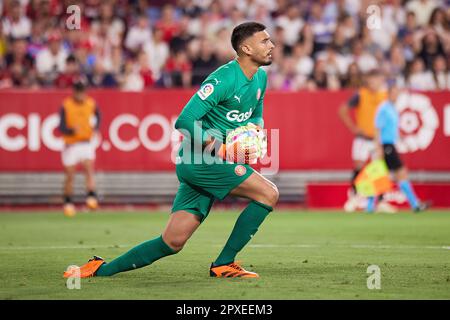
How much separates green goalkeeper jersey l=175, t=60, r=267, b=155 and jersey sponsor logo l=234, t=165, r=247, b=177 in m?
0.29

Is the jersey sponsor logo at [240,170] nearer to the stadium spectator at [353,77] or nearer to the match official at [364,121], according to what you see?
the match official at [364,121]

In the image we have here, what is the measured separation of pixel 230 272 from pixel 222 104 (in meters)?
1.56

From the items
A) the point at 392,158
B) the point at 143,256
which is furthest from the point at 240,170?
the point at 392,158

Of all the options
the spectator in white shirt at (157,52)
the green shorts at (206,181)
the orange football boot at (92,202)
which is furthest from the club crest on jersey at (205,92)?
the spectator in white shirt at (157,52)

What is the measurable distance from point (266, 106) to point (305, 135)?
1008mm

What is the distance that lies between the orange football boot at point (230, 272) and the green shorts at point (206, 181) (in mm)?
557

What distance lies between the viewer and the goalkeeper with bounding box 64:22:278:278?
9219 mm

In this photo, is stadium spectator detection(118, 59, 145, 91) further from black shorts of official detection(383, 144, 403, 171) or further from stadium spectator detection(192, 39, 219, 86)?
black shorts of official detection(383, 144, 403, 171)

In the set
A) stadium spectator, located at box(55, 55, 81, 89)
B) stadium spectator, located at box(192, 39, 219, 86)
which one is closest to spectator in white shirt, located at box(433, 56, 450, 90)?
stadium spectator, located at box(192, 39, 219, 86)

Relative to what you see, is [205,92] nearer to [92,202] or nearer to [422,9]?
[92,202]

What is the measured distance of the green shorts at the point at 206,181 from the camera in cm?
932

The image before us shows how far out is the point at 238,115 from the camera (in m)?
9.55
